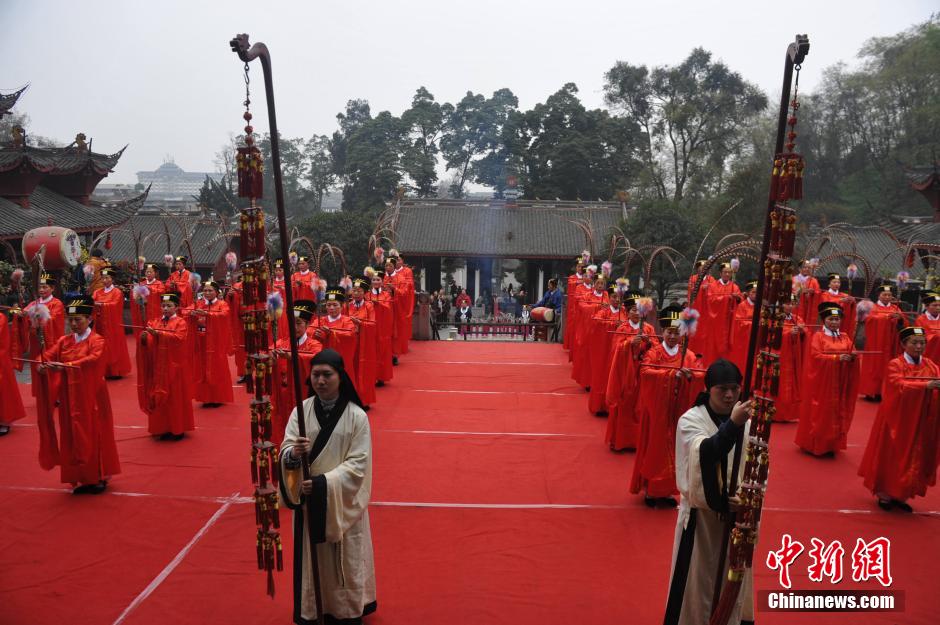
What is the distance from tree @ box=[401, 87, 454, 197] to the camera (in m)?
37.2

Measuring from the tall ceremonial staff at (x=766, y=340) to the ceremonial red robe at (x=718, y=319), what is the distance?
284 inches

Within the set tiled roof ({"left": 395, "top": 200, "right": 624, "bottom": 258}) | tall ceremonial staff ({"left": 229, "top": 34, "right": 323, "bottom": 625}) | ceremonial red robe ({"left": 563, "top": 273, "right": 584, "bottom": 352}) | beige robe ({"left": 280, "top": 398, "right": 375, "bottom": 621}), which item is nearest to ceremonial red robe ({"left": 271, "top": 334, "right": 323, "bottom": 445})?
beige robe ({"left": 280, "top": 398, "right": 375, "bottom": 621})

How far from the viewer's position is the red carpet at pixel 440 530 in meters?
4.55

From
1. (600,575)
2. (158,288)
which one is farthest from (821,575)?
(158,288)

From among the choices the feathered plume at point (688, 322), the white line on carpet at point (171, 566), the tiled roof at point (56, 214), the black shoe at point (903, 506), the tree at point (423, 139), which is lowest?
the white line on carpet at point (171, 566)

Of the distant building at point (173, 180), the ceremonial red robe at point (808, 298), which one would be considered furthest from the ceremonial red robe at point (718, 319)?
the distant building at point (173, 180)

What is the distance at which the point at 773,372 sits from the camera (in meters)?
3.27

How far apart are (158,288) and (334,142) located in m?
33.4

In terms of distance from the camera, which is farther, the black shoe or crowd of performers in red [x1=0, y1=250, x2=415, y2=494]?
crowd of performers in red [x1=0, y1=250, x2=415, y2=494]

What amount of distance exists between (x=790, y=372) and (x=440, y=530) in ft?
17.1

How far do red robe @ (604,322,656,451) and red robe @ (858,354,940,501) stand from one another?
2150 millimetres

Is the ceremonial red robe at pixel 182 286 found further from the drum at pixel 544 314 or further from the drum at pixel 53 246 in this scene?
the drum at pixel 544 314

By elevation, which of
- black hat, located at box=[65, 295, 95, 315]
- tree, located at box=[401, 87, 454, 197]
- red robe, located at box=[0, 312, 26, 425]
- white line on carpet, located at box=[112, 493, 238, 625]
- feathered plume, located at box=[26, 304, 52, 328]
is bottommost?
white line on carpet, located at box=[112, 493, 238, 625]

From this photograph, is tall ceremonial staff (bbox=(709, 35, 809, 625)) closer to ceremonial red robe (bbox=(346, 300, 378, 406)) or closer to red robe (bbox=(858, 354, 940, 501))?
red robe (bbox=(858, 354, 940, 501))
